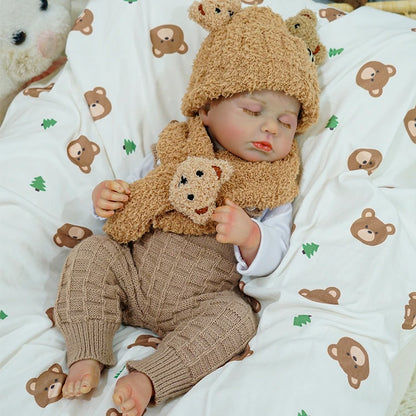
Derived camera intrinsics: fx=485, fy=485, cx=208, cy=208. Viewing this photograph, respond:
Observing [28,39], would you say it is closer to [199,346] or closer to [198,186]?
[198,186]

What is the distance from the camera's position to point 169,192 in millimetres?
1023

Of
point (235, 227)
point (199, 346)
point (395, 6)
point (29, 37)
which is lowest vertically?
point (199, 346)

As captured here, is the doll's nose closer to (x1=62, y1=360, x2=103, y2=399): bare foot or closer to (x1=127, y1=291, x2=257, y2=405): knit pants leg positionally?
(x1=127, y1=291, x2=257, y2=405): knit pants leg

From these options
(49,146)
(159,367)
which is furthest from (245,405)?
(49,146)

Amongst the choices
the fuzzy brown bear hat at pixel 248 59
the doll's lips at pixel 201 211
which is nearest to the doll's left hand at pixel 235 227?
the doll's lips at pixel 201 211

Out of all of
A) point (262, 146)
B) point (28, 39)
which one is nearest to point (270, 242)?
point (262, 146)

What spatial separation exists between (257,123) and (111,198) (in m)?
0.35

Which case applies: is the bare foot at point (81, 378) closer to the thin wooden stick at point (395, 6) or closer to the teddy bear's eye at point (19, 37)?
the teddy bear's eye at point (19, 37)

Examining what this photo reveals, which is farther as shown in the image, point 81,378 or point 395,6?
point 395,6

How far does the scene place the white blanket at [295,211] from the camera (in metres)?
0.87

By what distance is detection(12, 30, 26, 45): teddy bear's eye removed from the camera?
1.23 metres

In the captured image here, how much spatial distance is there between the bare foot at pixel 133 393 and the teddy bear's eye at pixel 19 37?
2.88ft

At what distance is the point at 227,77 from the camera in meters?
0.98

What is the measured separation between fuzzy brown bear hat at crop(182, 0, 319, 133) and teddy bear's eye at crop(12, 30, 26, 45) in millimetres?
467
